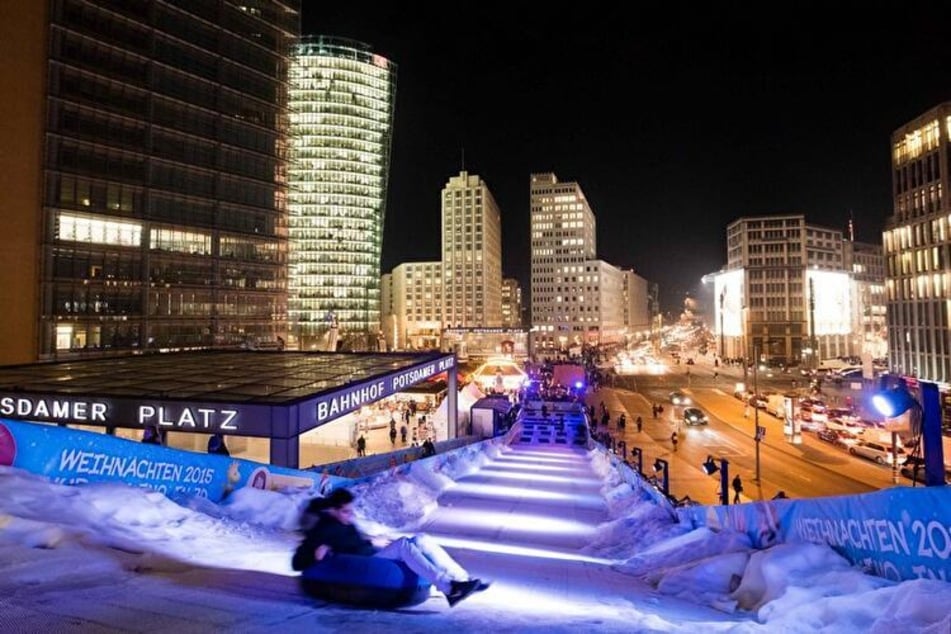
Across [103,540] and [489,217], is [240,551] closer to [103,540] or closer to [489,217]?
[103,540]

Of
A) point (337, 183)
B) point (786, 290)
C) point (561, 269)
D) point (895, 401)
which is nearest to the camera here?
point (895, 401)

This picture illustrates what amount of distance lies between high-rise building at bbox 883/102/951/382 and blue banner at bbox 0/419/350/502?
201ft

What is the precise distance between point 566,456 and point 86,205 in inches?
1591

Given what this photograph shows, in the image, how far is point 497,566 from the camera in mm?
8688

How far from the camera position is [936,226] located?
5266cm

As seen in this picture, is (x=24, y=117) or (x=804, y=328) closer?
(x=24, y=117)

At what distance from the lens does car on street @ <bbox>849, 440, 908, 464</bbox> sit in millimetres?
33375

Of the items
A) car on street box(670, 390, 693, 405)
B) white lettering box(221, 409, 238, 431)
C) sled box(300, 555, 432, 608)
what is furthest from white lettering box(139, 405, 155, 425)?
car on street box(670, 390, 693, 405)

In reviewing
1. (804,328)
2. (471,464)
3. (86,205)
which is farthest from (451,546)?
(804,328)

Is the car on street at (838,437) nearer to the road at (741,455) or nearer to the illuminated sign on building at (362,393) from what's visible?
the road at (741,455)

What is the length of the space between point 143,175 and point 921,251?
7038cm

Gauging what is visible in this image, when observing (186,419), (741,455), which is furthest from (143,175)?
(741,455)

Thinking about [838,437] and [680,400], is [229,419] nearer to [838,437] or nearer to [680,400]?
[838,437]

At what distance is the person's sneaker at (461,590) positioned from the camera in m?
6.46
